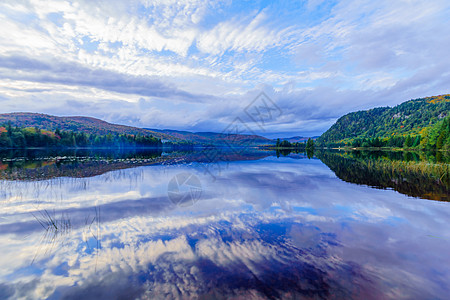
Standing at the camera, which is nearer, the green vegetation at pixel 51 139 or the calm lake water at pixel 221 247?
the calm lake water at pixel 221 247

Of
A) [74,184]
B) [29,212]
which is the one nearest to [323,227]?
[29,212]

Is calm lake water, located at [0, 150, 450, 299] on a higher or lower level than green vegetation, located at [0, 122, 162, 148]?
lower

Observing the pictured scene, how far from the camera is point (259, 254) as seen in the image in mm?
8406

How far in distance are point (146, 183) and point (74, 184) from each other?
720 centimetres

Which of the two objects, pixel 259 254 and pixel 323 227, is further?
pixel 323 227

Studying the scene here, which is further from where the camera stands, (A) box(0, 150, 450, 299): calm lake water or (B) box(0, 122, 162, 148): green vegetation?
(B) box(0, 122, 162, 148): green vegetation

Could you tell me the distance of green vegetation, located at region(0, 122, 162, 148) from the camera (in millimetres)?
120125

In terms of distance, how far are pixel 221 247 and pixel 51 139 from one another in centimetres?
17591

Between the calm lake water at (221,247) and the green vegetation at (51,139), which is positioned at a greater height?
the green vegetation at (51,139)

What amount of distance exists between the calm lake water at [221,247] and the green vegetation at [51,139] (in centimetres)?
14592

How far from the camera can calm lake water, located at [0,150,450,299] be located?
6.43 meters

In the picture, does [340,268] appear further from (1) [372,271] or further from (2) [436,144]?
(2) [436,144]

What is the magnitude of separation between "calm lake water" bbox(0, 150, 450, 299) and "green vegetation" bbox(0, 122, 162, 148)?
479ft

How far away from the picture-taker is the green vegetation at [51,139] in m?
120
